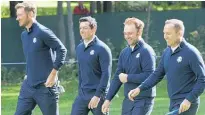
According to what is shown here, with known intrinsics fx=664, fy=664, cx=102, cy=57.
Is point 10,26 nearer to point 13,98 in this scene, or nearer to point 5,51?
point 5,51

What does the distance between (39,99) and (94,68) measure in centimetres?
88

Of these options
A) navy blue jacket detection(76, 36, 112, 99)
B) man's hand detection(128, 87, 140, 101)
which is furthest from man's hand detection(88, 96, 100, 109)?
man's hand detection(128, 87, 140, 101)

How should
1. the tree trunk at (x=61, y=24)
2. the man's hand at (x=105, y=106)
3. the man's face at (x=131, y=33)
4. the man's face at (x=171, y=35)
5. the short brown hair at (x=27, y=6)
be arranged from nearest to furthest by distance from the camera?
the man's face at (x=171, y=35) → the man's face at (x=131, y=33) → the man's hand at (x=105, y=106) → the short brown hair at (x=27, y=6) → the tree trunk at (x=61, y=24)

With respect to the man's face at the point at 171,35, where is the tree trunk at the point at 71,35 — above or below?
below

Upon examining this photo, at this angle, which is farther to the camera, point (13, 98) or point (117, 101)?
point (13, 98)

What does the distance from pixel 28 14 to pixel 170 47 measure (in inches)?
84.0

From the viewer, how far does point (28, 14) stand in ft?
28.6

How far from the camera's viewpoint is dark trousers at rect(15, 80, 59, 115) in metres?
8.76

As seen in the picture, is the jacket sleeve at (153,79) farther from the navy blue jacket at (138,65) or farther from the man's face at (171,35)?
the man's face at (171,35)

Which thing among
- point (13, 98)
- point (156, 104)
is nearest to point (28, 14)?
point (156, 104)

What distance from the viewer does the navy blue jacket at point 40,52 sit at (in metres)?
8.70

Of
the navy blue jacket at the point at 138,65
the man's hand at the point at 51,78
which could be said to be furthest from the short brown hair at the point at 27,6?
the navy blue jacket at the point at 138,65

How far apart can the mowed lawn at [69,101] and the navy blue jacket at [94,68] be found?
3911 millimetres

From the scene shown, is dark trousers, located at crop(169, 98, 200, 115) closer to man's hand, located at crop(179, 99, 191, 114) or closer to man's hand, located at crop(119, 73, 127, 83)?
man's hand, located at crop(179, 99, 191, 114)
